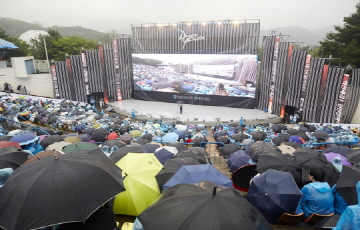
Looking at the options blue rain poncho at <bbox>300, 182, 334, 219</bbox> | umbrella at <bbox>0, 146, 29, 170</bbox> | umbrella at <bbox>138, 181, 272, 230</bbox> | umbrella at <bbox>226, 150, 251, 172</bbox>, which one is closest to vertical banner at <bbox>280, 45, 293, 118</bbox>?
umbrella at <bbox>226, 150, 251, 172</bbox>

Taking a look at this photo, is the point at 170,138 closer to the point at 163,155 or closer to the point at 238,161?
the point at 163,155

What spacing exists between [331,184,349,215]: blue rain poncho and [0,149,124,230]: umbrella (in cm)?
320

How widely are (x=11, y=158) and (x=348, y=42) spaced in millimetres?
25331

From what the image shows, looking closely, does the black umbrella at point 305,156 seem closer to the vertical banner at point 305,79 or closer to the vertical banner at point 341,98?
the vertical banner at point 341,98

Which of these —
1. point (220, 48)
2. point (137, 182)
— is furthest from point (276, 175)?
point (220, 48)

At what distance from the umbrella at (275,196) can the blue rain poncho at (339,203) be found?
61 cm

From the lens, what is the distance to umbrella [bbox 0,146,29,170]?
4.94 metres

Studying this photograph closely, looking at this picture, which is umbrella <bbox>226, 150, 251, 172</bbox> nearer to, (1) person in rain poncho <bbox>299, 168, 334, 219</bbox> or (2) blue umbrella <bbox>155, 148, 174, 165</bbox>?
(2) blue umbrella <bbox>155, 148, 174, 165</bbox>

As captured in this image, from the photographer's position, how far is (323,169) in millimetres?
4793

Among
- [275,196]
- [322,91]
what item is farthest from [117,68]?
[275,196]

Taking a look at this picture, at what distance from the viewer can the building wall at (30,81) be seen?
75.2 ft

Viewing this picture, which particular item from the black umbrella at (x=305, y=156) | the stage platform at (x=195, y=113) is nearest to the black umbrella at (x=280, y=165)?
the black umbrella at (x=305, y=156)

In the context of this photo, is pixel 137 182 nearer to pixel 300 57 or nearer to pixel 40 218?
pixel 40 218

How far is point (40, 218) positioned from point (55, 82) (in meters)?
23.7
